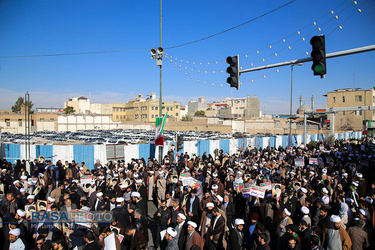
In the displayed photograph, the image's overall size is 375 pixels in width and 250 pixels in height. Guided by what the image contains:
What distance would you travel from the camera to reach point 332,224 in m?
5.45

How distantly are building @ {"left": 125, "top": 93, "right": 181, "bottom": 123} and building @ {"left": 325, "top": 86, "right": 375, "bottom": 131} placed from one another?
41416 mm

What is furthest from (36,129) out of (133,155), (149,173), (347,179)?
(347,179)

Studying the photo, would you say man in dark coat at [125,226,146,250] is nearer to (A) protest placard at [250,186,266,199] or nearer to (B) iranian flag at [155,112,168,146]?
(A) protest placard at [250,186,266,199]

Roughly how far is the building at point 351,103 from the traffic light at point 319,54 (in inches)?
2212

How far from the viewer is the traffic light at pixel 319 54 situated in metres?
6.20

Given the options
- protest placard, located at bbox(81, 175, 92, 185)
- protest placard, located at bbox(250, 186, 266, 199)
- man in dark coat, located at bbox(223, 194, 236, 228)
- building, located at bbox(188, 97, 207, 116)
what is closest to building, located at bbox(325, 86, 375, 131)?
building, located at bbox(188, 97, 207, 116)

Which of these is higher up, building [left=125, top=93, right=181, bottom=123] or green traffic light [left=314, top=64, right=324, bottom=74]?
building [left=125, top=93, right=181, bottom=123]

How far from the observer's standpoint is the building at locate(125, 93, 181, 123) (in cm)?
8394

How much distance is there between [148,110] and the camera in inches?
3324

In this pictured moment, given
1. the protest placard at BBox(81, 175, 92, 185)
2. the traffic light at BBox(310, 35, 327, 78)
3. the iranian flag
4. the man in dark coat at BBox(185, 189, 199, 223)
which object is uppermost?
the traffic light at BBox(310, 35, 327, 78)

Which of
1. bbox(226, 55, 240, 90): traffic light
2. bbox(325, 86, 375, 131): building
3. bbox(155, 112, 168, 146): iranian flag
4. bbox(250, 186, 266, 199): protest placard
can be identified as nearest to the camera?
bbox(250, 186, 266, 199): protest placard

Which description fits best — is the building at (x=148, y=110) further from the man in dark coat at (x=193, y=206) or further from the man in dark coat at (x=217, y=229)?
the man in dark coat at (x=217, y=229)

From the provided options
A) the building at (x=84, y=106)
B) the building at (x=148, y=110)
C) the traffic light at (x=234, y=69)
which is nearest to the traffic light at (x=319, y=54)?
the traffic light at (x=234, y=69)

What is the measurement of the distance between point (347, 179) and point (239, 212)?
5.05 meters
